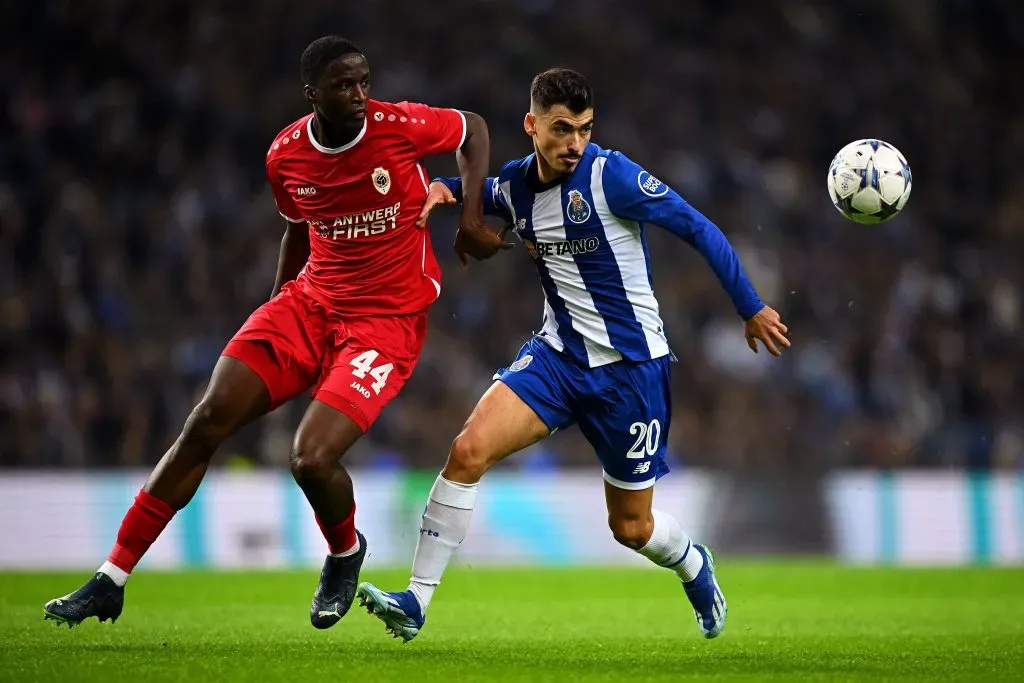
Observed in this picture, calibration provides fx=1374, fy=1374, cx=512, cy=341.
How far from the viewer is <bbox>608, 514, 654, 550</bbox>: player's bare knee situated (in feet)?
20.3

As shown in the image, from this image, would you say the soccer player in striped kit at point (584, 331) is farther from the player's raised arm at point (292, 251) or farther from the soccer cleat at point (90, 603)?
the soccer cleat at point (90, 603)

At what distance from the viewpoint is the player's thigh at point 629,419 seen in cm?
610

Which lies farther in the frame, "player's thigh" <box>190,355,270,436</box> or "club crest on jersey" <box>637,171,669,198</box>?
"club crest on jersey" <box>637,171,669,198</box>

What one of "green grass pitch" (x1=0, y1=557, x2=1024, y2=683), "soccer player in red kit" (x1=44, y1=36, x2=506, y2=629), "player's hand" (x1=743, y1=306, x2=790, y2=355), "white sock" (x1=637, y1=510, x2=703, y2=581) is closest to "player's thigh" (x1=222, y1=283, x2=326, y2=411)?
"soccer player in red kit" (x1=44, y1=36, x2=506, y2=629)

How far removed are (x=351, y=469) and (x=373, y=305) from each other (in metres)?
8.09

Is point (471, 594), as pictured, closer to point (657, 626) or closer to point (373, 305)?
point (657, 626)

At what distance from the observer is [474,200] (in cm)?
616

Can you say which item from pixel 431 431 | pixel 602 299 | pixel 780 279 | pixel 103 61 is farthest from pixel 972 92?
pixel 602 299

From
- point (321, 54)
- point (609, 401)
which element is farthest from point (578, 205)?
point (321, 54)

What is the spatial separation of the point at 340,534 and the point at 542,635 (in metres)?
1.29

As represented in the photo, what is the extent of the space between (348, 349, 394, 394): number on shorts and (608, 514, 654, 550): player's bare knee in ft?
4.01

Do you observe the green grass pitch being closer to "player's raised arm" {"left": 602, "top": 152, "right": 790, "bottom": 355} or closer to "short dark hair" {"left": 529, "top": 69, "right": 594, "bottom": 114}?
"player's raised arm" {"left": 602, "top": 152, "right": 790, "bottom": 355}

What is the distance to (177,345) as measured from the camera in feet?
47.0

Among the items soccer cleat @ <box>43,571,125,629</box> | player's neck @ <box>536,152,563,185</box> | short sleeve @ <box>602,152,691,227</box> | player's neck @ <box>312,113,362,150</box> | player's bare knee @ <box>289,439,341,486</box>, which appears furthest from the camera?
player's neck @ <box>536,152,563,185</box>
